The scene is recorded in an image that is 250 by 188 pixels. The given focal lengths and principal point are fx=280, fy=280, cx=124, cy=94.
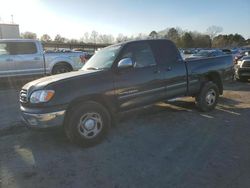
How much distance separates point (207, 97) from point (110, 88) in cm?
314

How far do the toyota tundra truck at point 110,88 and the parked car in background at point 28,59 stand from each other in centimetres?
640

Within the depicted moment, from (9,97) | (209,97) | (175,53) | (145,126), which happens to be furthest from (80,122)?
(9,97)

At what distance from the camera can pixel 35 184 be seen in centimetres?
373

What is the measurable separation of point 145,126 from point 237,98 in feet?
14.8

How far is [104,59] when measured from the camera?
5840 millimetres

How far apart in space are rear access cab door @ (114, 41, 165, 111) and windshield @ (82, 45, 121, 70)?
0.58 feet

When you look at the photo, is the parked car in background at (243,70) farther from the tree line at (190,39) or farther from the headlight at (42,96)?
the tree line at (190,39)

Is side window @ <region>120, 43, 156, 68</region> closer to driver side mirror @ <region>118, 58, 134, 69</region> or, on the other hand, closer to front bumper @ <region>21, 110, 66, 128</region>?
driver side mirror @ <region>118, 58, 134, 69</region>

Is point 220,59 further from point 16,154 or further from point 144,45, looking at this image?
point 16,154

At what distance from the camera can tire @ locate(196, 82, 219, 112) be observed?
711 centimetres

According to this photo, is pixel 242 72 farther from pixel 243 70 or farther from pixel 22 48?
pixel 22 48

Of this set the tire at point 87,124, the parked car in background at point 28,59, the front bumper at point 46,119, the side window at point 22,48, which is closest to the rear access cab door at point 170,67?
the tire at point 87,124

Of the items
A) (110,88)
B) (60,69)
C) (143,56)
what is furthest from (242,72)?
(110,88)

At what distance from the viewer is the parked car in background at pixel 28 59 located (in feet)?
37.3
